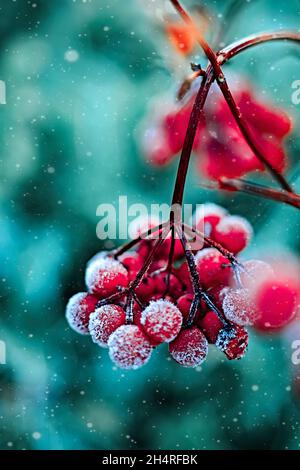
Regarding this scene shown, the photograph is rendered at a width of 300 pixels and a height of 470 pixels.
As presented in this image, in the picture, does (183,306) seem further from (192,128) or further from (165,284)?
(192,128)

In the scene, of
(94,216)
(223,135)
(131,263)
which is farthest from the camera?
(94,216)

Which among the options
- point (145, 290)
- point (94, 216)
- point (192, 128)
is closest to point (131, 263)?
point (145, 290)

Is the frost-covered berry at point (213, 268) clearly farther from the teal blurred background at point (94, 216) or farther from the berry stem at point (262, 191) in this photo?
the teal blurred background at point (94, 216)

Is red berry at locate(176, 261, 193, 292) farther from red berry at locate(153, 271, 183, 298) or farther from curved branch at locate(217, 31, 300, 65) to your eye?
curved branch at locate(217, 31, 300, 65)

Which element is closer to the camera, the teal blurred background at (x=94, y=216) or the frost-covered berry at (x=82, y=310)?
the frost-covered berry at (x=82, y=310)

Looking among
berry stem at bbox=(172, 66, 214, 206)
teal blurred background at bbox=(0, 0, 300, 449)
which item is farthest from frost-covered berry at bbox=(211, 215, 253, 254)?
teal blurred background at bbox=(0, 0, 300, 449)

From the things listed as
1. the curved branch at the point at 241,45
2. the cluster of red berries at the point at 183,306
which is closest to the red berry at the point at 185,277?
the cluster of red berries at the point at 183,306
